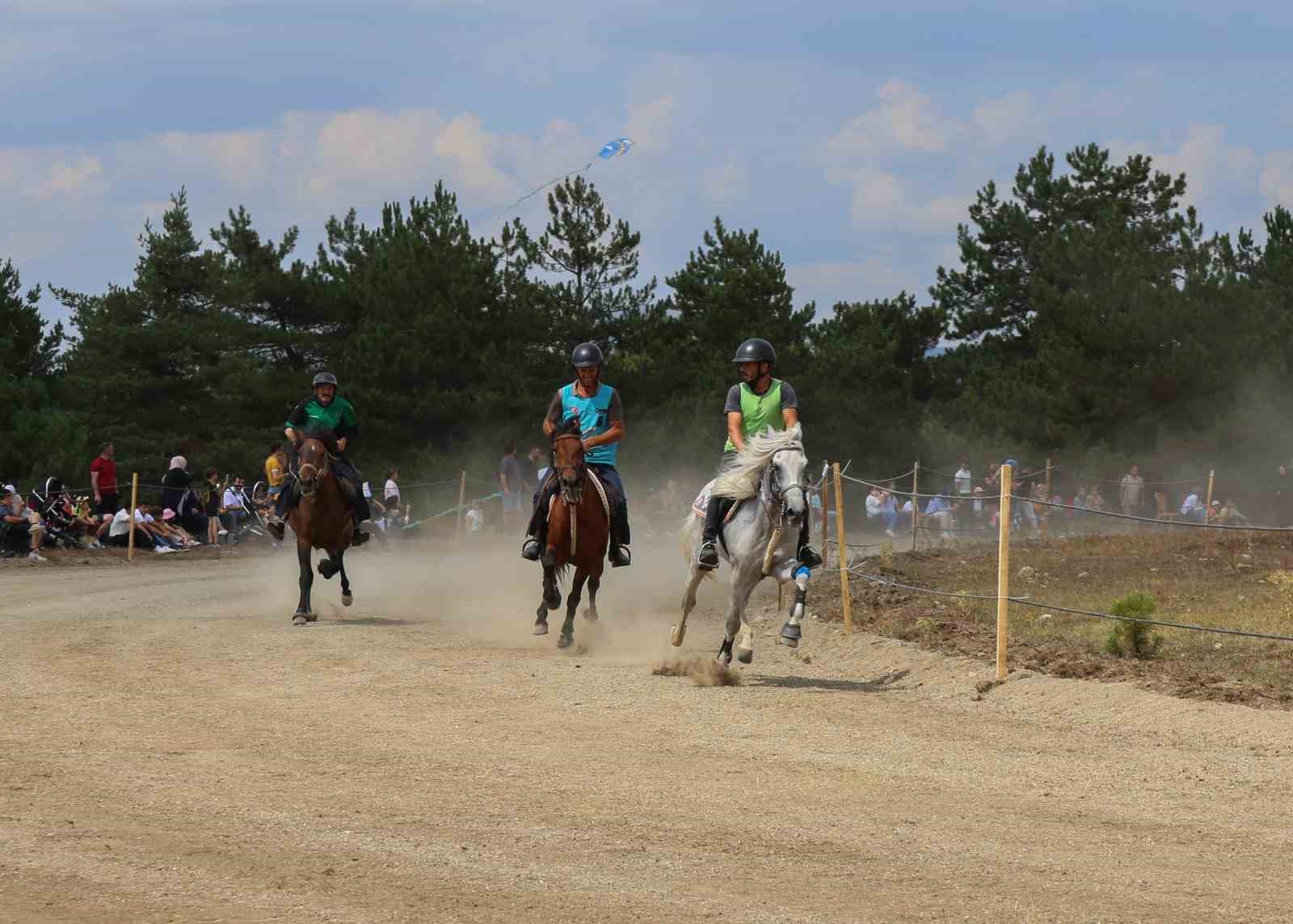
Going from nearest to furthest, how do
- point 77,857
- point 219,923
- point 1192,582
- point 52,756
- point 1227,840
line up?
point 219,923
point 77,857
point 1227,840
point 52,756
point 1192,582

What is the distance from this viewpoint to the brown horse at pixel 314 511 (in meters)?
17.2

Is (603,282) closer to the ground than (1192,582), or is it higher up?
higher up

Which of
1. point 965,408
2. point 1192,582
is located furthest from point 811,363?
point 1192,582

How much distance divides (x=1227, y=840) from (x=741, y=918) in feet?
9.29

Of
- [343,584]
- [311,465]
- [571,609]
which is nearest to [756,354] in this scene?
[571,609]

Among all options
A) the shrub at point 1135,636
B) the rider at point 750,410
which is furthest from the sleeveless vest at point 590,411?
the shrub at point 1135,636

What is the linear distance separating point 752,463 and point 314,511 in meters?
6.66

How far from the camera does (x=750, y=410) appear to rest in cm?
1324

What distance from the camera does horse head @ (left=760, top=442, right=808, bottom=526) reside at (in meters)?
11.9

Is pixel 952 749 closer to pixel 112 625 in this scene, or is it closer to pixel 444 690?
pixel 444 690

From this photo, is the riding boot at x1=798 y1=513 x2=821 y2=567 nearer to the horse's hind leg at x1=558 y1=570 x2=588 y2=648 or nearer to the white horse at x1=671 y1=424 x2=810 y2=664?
the white horse at x1=671 y1=424 x2=810 y2=664

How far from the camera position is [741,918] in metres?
5.77

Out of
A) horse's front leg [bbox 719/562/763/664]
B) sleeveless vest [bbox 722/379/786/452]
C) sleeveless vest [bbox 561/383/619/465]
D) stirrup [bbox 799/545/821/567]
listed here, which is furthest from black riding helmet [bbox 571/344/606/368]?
stirrup [bbox 799/545/821/567]

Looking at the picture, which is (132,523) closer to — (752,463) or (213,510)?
(213,510)
